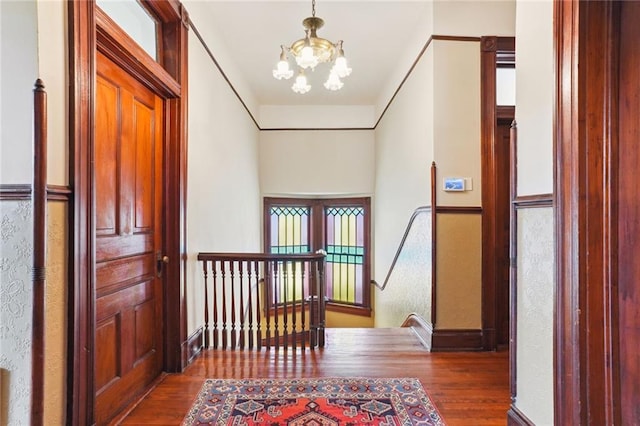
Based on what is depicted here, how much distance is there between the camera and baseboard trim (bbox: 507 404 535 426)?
1.59 meters

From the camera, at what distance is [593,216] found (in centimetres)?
125

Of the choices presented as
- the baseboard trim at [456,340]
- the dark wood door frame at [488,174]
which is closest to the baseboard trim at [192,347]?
the baseboard trim at [456,340]

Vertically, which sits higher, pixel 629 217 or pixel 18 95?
pixel 18 95

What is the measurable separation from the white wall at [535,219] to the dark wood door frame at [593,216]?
0.18 m

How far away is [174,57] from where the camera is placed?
2.48m

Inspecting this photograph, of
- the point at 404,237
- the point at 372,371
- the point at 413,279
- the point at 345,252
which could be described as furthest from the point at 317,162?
the point at 372,371

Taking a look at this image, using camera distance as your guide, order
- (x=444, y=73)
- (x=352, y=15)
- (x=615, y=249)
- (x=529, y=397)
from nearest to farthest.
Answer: (x=615, y=249) < (x=529, y=397) < (x=444, y=73) < (x=352, y=15)

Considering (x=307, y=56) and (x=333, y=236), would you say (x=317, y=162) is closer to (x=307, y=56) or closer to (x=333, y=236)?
(x=333, y=236)

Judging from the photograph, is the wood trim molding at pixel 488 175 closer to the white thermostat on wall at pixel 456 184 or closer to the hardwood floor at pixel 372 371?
the white thermostat on wall at pixel 456 184

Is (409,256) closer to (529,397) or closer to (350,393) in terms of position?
(350,393)

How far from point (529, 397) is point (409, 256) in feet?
7.15

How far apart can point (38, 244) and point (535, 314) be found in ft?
6.83

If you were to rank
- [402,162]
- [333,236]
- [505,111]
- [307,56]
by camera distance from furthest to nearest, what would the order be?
[333,236], [402,162], [505,111], [307,56]

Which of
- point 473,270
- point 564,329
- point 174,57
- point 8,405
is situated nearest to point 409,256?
point 473,270
